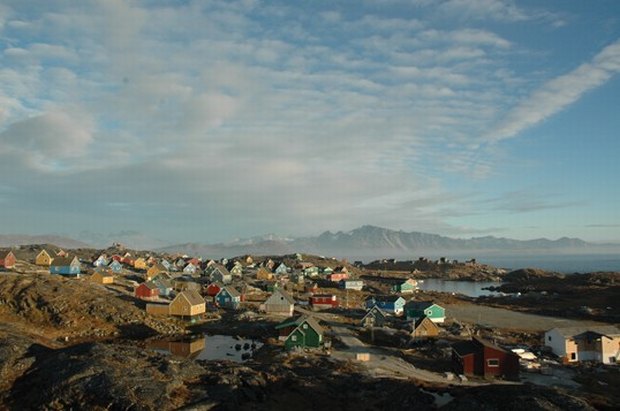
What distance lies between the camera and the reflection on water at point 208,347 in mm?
51562

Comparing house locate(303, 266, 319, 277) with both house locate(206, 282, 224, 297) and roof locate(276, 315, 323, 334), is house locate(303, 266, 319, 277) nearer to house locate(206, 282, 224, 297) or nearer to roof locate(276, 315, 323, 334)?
house locate(206, 282, 224, 297)

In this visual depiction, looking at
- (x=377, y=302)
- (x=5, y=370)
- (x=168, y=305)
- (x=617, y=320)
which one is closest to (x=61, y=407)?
(x=5, y=370)

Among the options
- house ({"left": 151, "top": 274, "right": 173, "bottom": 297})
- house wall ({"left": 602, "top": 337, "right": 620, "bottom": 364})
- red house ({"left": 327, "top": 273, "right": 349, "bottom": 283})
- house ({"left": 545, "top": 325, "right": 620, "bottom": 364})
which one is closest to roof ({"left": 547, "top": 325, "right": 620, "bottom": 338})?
house ({"left": 545, "top": 325, "right": 620, "bottom": 364})

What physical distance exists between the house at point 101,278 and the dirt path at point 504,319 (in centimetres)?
6225

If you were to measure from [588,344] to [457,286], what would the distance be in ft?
359

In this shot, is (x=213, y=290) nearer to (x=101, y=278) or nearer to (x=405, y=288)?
(x=101, y=278)

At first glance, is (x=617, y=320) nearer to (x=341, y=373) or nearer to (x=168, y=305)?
(x=341, y=373)

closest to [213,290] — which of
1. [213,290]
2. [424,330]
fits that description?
[213,290]

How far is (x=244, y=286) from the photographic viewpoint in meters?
93.2

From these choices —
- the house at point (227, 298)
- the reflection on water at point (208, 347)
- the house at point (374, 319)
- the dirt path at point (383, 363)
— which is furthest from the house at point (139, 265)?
the dirt path at point (383, 363)

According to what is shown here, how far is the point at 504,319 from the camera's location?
81125mm

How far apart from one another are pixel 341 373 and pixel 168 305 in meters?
37.0

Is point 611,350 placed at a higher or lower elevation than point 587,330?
lower

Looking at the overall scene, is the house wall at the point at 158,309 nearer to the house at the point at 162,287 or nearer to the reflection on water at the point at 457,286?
the house at the point at 162,287
